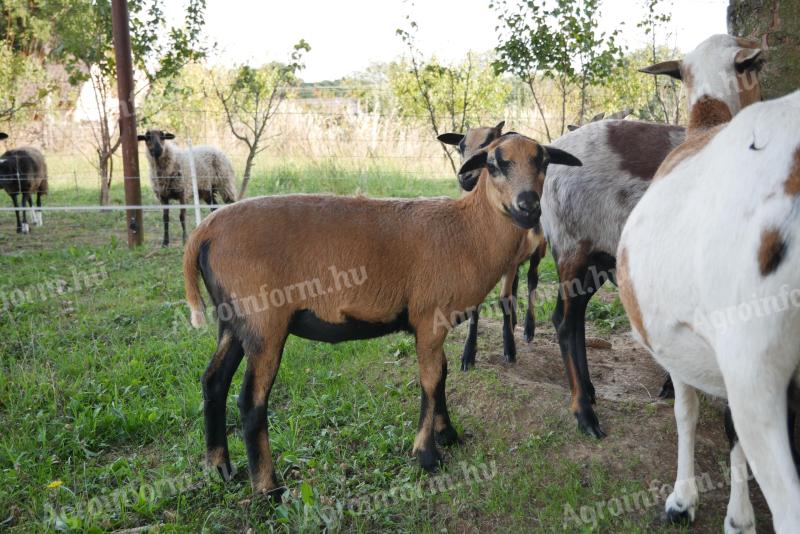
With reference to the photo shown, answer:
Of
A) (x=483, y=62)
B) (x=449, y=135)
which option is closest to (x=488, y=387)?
(x=449, y=135)

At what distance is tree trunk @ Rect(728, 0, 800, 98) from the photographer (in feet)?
13.1

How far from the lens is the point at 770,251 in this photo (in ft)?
5.87

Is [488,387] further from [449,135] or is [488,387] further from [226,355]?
[449,135]

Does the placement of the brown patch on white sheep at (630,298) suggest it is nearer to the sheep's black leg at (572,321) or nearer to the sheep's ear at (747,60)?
the sheep's black leg at (572,321)

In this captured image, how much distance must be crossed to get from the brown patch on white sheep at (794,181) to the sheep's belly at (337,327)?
2.26 metres

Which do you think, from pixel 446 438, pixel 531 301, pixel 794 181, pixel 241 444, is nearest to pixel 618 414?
pixel 446 438

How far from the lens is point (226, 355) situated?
3762 mm

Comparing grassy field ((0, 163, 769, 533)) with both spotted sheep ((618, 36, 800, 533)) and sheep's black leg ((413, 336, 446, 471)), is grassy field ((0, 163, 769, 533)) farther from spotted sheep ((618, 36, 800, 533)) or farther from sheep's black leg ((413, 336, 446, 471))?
spotted sheep ((618, 36, 800, 533))

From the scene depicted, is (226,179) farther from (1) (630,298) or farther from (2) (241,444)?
(1) (630,298)

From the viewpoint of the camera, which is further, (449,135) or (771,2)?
(449,135)

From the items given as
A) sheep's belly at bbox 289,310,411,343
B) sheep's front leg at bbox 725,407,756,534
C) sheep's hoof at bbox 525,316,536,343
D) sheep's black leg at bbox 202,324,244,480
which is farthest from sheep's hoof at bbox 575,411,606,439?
sheep's black leg at bbox 202,324,244,480

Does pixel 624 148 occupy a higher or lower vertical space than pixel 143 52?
lower

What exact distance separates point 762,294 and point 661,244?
609mm

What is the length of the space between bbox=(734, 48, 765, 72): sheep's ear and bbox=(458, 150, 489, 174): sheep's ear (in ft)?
4.75
